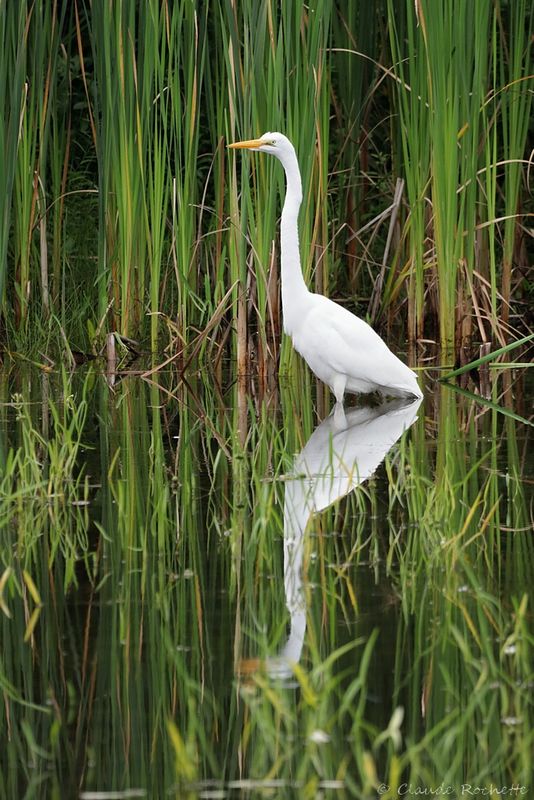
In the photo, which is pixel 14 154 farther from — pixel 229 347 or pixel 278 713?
pixel 278 713

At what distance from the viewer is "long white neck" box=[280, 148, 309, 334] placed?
254 inches

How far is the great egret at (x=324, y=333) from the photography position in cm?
627

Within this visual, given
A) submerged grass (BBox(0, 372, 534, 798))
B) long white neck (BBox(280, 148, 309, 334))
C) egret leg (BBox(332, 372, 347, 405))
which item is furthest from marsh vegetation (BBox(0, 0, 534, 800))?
long white neck (BBox(280, 148, 309, 334))

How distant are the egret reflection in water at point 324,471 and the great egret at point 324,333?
6.1 inches

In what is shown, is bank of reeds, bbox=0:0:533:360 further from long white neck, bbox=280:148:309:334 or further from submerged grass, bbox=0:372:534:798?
submerged grass, bbox=0:372:534:798

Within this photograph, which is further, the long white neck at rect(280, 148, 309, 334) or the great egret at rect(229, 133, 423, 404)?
the long white neck at rect(280, 148, 309, 334)

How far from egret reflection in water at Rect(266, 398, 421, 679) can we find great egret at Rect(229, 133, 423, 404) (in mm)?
154

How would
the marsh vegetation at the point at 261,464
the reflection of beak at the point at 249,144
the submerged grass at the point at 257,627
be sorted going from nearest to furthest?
the submerged grass at the point at 257,627
the marsh vegetation at the point at 261,464
the reflection of beak at the point at 249,144

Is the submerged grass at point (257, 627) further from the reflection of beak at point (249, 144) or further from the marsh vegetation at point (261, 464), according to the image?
the reflection of beak at point (249, 144)

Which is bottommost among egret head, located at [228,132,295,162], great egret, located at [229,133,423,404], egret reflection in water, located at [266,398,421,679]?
egret reflection in water, located at [266,398,421,679]

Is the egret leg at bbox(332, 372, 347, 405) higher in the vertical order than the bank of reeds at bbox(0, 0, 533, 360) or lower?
lower

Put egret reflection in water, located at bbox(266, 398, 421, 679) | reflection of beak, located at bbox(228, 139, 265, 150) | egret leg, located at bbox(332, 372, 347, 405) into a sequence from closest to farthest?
egret reflection in water, located at bbox(266, 398, 421, 679)
reflection of beak, located at bbox(228, 139, 265, 150)
egret leg, located at bbox(332, 372, 347, 405)

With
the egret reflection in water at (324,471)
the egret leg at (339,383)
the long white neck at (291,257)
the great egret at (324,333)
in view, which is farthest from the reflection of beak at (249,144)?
the egret reflection in water at (324,471)

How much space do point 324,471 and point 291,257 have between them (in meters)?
2.11
